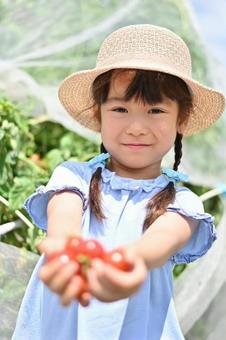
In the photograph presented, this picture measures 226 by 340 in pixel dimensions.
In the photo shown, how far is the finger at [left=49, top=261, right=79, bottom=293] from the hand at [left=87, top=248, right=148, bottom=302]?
2 cm

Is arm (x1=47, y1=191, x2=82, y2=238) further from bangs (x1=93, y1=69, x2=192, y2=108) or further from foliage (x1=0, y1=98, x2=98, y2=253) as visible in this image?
foliage (x1=0, y1=98, x2=98, y2=253)

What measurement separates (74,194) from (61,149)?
136 centimetres

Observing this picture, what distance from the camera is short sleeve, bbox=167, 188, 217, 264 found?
1.64 m

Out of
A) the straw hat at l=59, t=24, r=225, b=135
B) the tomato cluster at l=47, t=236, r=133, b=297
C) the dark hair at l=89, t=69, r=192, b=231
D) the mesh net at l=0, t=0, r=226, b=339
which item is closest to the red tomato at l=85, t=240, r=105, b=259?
the tomato cluster at l=47, t=236, r=133, b=297

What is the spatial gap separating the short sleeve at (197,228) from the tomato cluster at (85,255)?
44 centimetres

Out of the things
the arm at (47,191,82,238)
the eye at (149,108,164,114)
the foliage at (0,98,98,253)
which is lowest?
the foliage at (0,98,98,253)

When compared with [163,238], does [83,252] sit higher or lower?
higher

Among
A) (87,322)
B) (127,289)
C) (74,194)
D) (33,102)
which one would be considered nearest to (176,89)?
(74,194)

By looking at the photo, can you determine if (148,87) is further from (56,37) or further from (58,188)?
(56,37)

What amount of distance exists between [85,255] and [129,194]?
511mm

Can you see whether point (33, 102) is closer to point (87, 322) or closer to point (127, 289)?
point (87, 322)

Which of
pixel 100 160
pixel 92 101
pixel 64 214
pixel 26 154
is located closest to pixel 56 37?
pixel 26 154

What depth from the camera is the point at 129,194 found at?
1713 millimetres

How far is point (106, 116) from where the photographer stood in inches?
66.9
